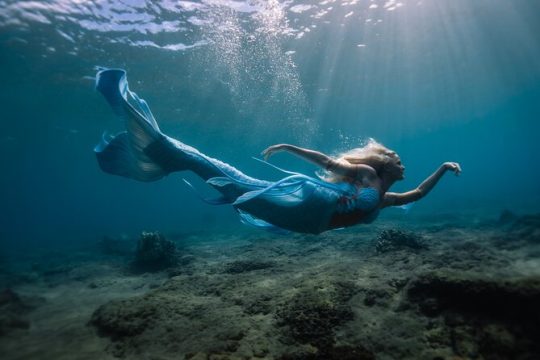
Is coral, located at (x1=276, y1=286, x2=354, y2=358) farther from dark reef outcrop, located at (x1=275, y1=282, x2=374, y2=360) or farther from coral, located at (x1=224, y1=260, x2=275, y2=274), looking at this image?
coral, located at (x1=224, y1=260, x2=275, y2=274)

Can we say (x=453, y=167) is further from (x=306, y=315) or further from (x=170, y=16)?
(x=170, y=16)

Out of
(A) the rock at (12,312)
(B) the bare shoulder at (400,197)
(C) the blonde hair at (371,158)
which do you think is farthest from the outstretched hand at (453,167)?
(A) the rock at (12,312)

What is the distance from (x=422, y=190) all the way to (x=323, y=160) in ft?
6.22

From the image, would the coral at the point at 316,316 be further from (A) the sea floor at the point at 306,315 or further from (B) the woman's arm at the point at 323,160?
(B) the woman's arm at the point at 323,160

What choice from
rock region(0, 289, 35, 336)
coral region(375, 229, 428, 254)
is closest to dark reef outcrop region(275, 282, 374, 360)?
coral region(375, 229, 428, 254)

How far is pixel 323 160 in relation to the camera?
162 inches

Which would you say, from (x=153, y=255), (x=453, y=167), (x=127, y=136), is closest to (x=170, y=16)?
(x=153, y=255)

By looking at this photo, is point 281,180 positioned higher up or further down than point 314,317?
higher up

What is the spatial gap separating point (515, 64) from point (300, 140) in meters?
31.2

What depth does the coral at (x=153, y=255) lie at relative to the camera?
10.9 m

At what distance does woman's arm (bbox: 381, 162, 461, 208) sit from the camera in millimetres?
4590

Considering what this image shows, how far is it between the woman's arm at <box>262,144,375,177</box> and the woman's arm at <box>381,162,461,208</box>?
0.83 meters

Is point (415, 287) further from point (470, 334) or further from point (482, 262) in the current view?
point (482, 262)

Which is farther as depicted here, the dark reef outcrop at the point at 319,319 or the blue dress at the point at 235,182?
the blue dress at the point at 235,182
